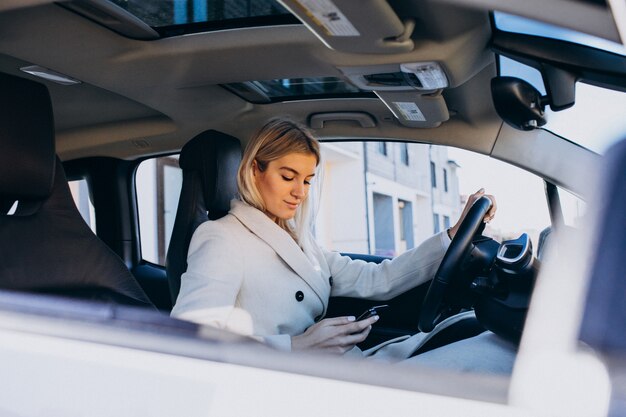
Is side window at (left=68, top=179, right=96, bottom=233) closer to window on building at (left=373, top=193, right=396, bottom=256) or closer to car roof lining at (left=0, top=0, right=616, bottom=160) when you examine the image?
car roof lining at (left=0, top=0, right=616, bottom=160)

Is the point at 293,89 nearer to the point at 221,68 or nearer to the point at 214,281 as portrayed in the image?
the point at 221,68

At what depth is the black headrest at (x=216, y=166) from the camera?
2.39 m

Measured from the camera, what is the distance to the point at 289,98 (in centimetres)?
244

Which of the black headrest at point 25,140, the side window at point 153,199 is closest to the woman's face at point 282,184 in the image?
the black headrest at point 25,140

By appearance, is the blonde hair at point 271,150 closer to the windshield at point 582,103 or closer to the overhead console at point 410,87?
the overhead console at point 410,87

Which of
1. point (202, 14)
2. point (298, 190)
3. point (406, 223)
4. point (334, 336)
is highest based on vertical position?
point (202, 14)

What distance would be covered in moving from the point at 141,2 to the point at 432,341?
1309mm

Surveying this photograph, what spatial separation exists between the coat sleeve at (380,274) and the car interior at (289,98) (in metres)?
0.08

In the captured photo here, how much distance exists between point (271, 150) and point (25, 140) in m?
0.78

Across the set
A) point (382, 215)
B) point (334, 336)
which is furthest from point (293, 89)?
point (382, 215)

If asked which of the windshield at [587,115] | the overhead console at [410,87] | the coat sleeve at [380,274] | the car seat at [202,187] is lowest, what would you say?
the coat sleeve at [380,274]

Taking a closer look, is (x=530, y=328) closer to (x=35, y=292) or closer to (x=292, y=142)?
(x=35, y=292)

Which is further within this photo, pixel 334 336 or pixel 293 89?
pixel 293 89

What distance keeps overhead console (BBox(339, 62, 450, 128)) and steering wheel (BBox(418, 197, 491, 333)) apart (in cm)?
36
